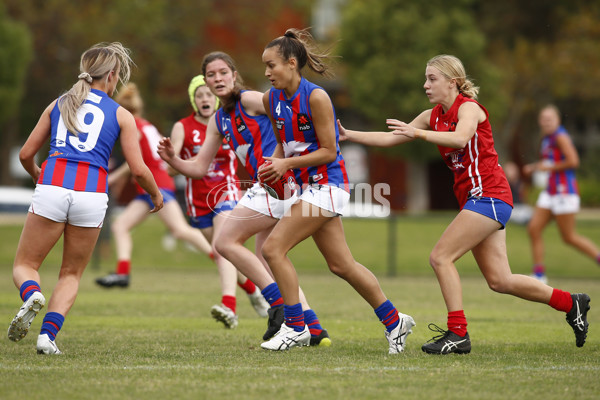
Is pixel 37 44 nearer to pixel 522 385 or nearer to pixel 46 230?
pixel 46 230

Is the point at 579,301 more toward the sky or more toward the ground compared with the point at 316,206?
more toward the ground

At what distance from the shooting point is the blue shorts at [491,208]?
610 cm

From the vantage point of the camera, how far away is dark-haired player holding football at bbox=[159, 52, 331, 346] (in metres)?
6.60

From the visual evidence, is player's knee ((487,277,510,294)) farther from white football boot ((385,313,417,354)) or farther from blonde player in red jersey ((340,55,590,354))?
white football boot ((385,313,417,354))

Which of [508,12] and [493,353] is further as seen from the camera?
[508,12]

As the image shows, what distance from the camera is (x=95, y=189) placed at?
5816 mm

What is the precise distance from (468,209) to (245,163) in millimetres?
1883

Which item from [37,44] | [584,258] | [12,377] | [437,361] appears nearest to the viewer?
[12,377]

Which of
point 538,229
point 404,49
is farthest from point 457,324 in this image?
point 404,49

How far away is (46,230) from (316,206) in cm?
182

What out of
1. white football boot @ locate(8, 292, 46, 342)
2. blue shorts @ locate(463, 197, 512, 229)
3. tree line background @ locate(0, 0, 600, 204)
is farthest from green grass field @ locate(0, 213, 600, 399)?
tree line background @ locate(0, 0, 600, 204)

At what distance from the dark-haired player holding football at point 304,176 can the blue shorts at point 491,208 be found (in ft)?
2.95

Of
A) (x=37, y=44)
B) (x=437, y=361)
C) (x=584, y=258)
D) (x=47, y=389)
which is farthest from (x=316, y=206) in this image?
(x=37, y=44)

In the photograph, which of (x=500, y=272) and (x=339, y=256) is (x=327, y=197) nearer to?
(x=339, y=256)
